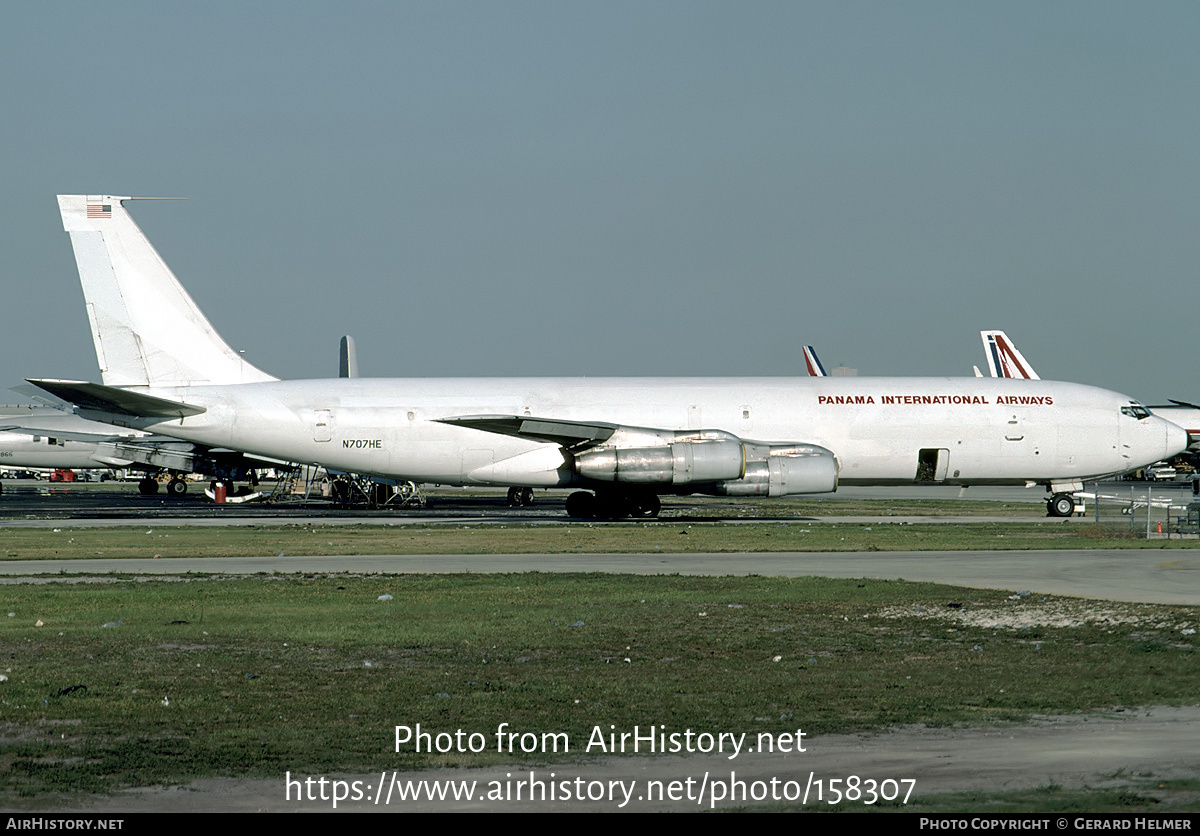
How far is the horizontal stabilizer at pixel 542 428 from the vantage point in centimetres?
3809

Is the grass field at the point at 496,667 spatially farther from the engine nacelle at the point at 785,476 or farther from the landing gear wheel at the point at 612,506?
the landing gear wheel at the point at 612,506

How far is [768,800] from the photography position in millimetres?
7293

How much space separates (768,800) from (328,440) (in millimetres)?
34134

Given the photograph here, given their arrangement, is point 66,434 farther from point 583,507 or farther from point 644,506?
point 644,506

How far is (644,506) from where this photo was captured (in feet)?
139

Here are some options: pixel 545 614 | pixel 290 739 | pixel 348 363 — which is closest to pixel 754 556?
pixel 545 614

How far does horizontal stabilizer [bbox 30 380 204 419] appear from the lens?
35.8 m

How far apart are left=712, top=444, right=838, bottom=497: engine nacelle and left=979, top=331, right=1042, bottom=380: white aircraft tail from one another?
73914 mm

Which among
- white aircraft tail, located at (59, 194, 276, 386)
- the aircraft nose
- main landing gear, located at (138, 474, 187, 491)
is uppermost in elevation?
white aircraft tail, located at (59, 194, 276, 386)

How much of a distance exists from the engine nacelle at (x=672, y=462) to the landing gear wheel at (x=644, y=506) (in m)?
3.37

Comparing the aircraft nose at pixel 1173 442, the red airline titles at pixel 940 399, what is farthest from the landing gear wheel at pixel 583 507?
the aircraft nose at pixel 1173 442

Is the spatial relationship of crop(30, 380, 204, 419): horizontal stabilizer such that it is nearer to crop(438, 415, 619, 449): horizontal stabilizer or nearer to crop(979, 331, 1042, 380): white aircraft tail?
crop(438, 415, 619, 449): horizontal stabilizer

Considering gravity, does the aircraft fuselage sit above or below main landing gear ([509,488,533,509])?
above

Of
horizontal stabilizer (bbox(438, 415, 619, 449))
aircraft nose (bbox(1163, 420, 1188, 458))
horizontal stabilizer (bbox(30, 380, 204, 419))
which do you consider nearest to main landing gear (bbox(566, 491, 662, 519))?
horizontal stabilizer (bbox(438, 415, 619, 449))
